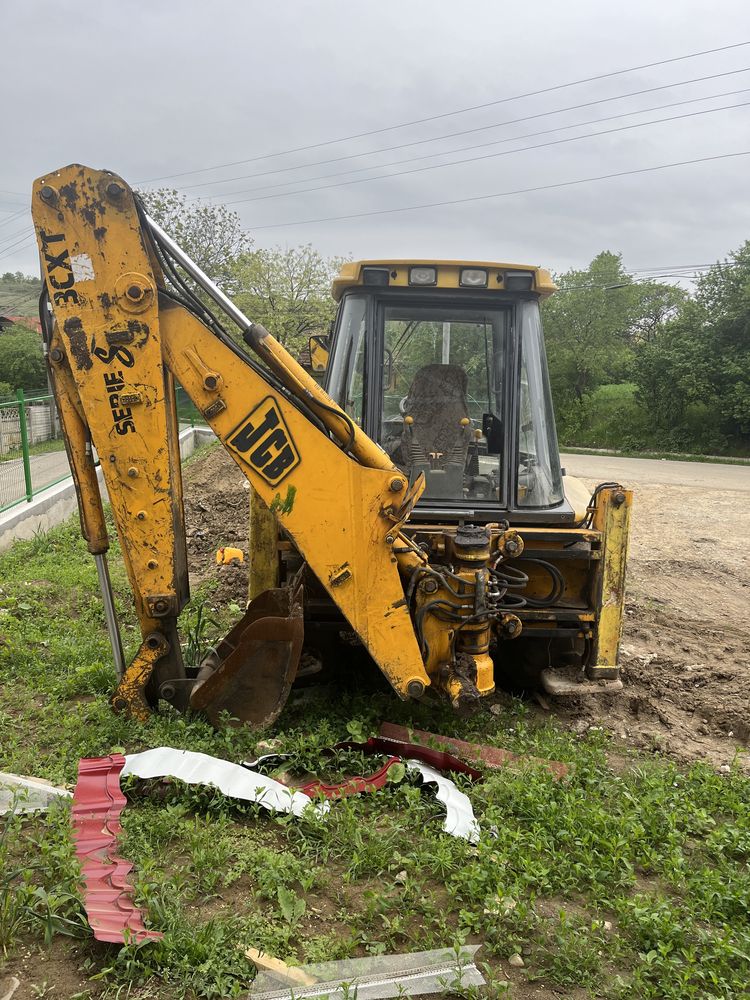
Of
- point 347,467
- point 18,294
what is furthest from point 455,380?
point 18,294

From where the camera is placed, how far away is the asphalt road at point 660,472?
16.2 meters

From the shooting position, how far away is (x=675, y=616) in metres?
6.80

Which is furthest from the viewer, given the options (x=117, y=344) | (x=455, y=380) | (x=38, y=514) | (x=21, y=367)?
(x=21, y=367)

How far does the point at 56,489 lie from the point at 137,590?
721cm

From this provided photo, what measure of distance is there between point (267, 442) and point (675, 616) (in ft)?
15.0

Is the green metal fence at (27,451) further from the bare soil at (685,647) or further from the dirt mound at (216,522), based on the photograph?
the bare soil at (685,647)

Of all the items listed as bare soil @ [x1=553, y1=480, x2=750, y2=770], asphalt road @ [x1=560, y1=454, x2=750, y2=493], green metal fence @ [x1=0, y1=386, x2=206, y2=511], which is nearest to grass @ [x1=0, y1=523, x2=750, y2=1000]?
bare soil @ [x1=553, y1=480, x2=750, y2=770]

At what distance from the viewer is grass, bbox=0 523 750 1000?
2.54 m

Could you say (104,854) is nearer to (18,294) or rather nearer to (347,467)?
(347,467)

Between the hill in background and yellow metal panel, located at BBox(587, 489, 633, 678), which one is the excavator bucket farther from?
the hill in background

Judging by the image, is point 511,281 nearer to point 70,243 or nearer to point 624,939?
point 70,243

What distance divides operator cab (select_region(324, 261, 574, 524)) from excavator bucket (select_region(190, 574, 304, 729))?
43.6 inches

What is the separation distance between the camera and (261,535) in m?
4.72

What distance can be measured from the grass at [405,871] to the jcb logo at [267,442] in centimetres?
130
